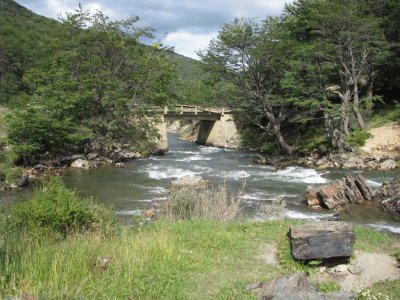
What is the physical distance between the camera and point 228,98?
104 ft

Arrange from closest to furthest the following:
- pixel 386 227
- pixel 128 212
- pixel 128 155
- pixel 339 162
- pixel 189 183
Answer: pixel 386 227 → pixel 128 212 → pixel 189 183 → pixel 339 162 → pixel 128 155

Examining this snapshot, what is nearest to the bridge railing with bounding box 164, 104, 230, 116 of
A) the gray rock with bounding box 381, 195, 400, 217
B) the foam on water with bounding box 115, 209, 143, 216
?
the foam on water with bounding box 115, 209, 143, 216

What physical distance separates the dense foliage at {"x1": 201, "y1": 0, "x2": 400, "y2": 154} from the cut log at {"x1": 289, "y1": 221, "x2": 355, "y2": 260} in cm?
2020

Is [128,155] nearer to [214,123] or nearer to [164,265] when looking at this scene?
[214,123]

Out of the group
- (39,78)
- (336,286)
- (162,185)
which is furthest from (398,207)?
(39,78)

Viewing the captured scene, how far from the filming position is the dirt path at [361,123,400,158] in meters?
25.8

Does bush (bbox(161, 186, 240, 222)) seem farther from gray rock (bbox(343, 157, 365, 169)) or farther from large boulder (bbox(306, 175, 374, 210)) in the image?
gray rock (bbox(343, 157, 365, 169))

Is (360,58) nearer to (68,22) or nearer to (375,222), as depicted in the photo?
(375,222)

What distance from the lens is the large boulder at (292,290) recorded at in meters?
5.37

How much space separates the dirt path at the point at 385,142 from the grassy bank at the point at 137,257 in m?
18.1

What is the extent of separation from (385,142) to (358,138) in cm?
172

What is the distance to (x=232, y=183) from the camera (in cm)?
2134

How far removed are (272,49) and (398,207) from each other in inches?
687

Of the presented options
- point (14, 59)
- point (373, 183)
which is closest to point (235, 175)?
point (373, 183)
